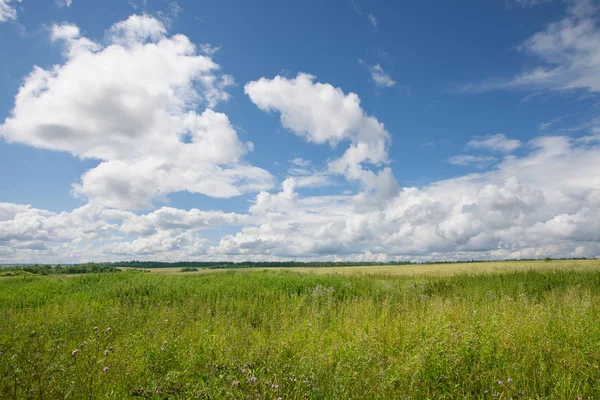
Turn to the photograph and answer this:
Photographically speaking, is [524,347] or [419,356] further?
[524,347]

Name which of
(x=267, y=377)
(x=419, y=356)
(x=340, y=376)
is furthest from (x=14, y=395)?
(x=419, y=356)

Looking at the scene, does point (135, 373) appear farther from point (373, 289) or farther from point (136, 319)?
point (373, 289)

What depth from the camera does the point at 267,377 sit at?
4.33m

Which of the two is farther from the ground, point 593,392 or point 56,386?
point 56,386

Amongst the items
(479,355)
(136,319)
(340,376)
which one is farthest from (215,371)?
(136,319)

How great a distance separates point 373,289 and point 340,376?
47.6 feet

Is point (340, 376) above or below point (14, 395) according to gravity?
below

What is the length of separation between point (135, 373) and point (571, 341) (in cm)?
792

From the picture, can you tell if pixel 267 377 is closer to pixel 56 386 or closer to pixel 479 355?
pixel 56 386

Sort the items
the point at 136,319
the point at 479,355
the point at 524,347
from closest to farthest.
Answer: the point at 479,355, the point at 524,347, the point at 136,319

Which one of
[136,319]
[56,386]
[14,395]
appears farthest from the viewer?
[136,319]

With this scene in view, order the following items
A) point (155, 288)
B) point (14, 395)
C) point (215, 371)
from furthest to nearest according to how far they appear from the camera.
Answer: point (155, 288)
point (215, 371)
point (14, 395)

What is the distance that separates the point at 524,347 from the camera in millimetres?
5637

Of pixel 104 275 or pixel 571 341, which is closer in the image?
pixel 571 341
